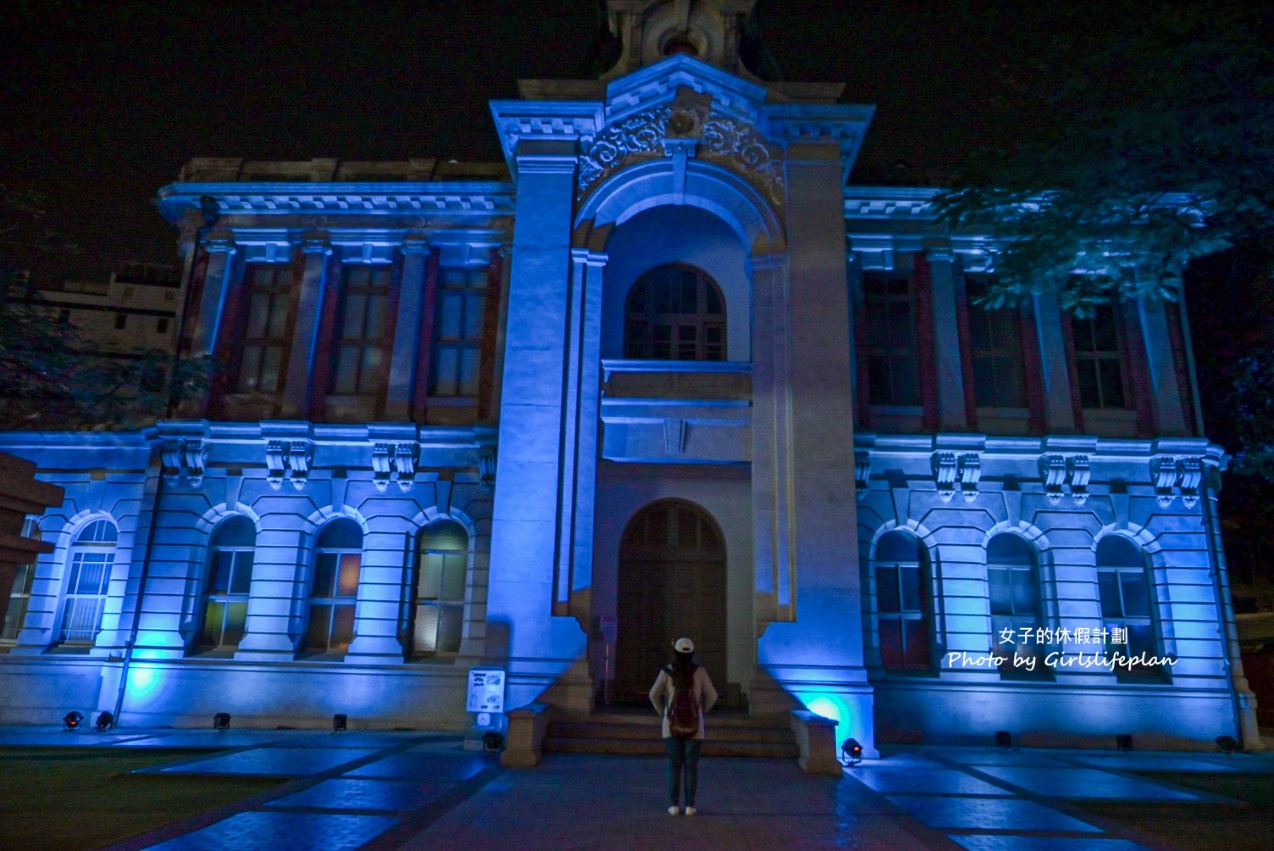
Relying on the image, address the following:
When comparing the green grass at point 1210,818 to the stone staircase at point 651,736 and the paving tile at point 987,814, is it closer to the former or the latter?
the paving tile at point 987,814

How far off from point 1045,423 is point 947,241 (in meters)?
4.49

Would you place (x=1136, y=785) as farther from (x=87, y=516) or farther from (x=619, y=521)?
(x=87, y=516)

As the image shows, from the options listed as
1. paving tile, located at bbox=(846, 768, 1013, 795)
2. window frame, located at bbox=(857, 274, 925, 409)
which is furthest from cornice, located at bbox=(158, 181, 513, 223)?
paving tile, located at bbox=(846, 768, 1013, 795)

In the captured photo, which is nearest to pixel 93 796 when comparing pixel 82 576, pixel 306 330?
pixel 82 576

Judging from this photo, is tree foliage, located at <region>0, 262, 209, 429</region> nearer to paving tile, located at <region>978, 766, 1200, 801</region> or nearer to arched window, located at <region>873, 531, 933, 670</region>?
arched window, located at <region>873, 531, 933, 670</region>

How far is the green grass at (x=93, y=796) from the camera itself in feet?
25.5

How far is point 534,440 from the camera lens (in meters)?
15.2

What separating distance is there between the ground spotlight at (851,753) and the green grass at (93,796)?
26.7 feet

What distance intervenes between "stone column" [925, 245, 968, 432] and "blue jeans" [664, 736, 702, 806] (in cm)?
1112

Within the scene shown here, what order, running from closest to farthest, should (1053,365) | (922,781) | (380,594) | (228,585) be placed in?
1. (922,781)
2. (380,594)
3. (228,585)
4. (1053,365)

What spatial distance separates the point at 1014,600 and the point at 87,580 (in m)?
19.7

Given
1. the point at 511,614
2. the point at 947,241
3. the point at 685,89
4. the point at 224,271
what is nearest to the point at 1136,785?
the point at 511,614

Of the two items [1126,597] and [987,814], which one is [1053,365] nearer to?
[1126,597]

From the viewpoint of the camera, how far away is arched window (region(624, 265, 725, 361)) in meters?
18.6
